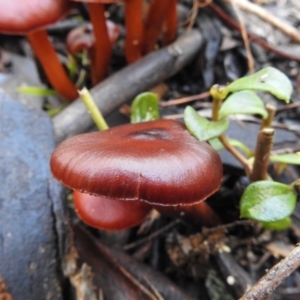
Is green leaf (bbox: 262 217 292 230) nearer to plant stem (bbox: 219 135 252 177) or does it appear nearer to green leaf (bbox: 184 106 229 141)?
plant stem (bbox: 219 135 252 177)

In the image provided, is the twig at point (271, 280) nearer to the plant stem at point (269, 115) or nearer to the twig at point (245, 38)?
the plant stem at point (269, 115)

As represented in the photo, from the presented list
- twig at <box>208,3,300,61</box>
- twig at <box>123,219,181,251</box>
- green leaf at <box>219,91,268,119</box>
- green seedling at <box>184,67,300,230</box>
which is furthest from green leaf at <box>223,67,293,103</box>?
twig at <box>208,3,300,61</box>

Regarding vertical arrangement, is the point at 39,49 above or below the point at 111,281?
above

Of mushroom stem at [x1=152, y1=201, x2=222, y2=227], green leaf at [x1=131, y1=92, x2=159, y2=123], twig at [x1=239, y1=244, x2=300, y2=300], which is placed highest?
green leaf at [x1=131, y1=92, x2=159, y2=123]

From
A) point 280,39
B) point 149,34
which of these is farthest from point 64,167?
point 280,39

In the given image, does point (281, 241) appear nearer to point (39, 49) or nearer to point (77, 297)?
point (77, 297)

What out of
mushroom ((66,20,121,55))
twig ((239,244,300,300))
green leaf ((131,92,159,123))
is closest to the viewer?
twig ((239,244,300,300))

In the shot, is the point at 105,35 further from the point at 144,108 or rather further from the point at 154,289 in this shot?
the point at 154,289
